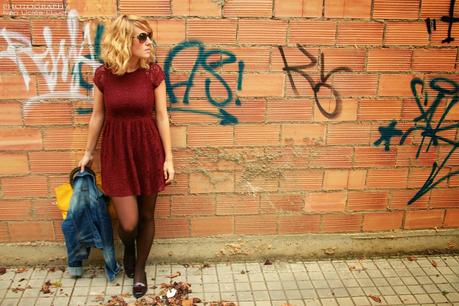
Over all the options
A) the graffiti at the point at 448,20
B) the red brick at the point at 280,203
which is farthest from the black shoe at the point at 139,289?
the graffiti at the point at 448,20

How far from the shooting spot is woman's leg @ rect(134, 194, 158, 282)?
327 cm

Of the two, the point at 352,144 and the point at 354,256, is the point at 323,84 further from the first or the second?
the point at 354,256

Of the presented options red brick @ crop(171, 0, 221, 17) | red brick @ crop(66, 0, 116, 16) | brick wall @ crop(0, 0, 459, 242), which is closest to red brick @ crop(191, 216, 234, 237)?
brick wall @ crop(0, 0, 459, 242)

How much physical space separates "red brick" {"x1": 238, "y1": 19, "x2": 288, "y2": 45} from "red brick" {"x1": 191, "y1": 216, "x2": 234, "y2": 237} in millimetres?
1407

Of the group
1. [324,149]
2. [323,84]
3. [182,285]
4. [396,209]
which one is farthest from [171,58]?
[396,209]

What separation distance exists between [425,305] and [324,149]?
135 centimetres

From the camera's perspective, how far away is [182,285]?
133 inches

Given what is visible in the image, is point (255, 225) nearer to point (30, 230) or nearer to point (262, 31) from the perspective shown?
point (262, 31)

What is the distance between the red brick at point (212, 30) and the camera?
321 centimetres

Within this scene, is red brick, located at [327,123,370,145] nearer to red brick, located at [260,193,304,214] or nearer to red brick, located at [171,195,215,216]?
red brick, located at [260,193,304,214]

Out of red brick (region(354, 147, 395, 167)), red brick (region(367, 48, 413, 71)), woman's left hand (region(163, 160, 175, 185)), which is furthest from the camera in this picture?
red brick (region(354, 147, 395, 167))

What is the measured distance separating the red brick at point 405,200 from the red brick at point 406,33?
3.95 ft

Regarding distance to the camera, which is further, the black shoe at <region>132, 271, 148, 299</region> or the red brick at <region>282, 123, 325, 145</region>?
the red brick at <region>282, 123, 325, 145</region>

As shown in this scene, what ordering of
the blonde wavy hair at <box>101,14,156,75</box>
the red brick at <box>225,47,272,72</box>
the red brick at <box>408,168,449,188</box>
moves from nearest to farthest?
the blonde wavy hair at <box>101,14,156,75</box> → the red brick at <box>225,47,272,72</box> → the red brick at <box>408,168,449,188</box>
